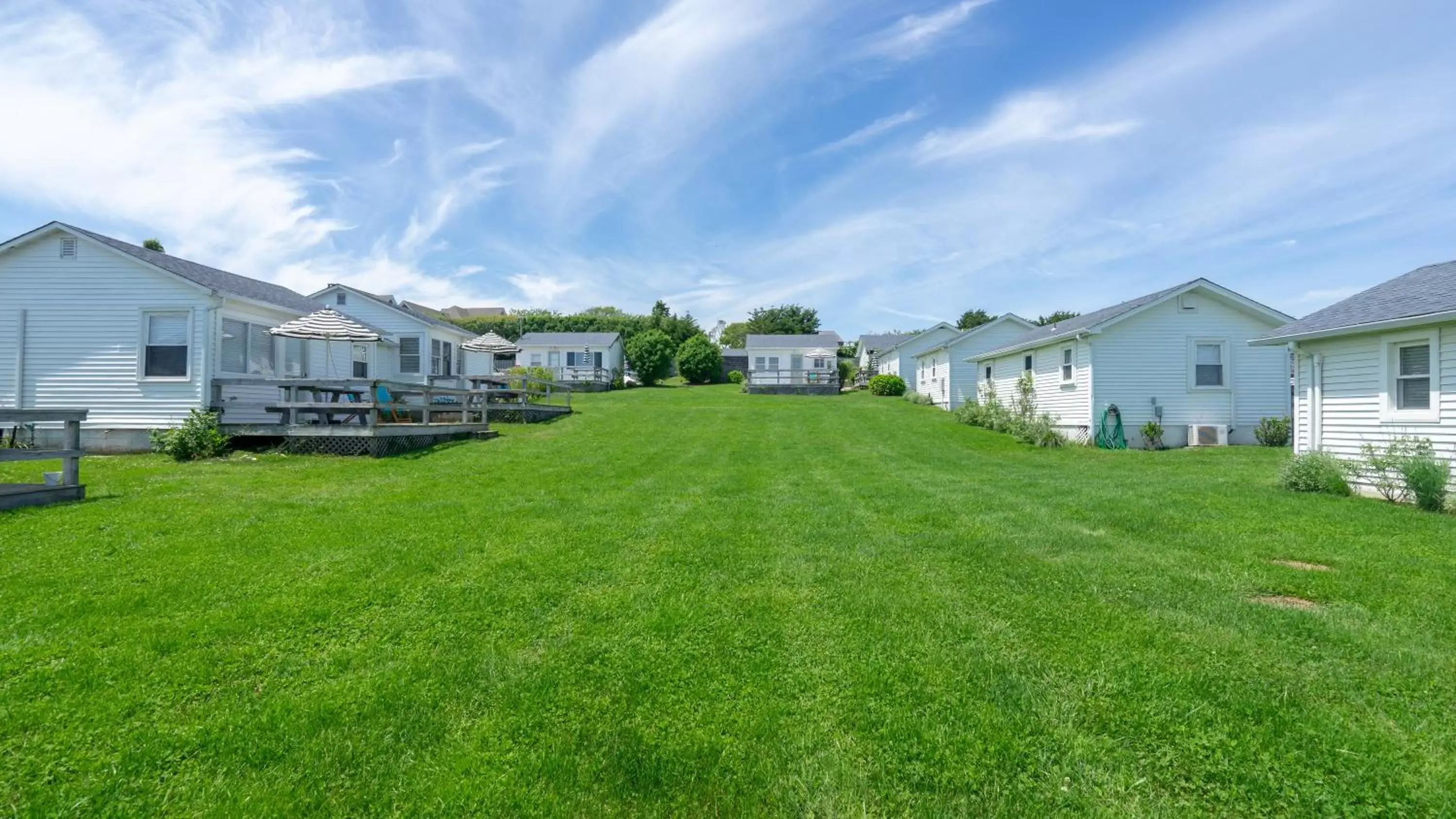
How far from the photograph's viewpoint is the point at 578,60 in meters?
12.7

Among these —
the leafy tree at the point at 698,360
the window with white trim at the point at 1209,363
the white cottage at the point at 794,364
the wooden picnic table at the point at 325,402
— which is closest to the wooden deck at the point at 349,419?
the wooden picnic table at the point at 325,402

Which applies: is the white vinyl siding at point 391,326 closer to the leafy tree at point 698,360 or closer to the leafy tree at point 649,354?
the leafy tree at point 649,354

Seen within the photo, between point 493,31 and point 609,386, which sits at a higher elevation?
point 493,31

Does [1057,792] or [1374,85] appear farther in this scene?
[1374,85]

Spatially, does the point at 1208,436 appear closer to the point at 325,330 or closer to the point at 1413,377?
the point at 1413,377

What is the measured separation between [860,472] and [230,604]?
9307 mm

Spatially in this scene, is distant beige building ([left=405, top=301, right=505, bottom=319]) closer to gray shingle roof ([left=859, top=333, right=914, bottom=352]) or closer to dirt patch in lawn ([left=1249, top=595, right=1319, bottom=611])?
gray shingle roof ([left=859, top=333, right=914, bottom=352])

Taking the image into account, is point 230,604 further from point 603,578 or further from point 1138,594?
point 1138,594

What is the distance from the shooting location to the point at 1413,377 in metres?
9.64

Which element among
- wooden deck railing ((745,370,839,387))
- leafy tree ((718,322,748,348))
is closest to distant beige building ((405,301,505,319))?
leafy tree ((718,322,748,348))

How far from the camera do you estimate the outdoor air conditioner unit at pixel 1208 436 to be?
1714 cm

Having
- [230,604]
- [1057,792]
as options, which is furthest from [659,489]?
[1057,792]

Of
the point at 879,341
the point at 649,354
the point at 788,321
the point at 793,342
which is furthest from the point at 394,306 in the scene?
the point at 788,321

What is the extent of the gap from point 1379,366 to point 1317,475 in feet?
7.69
